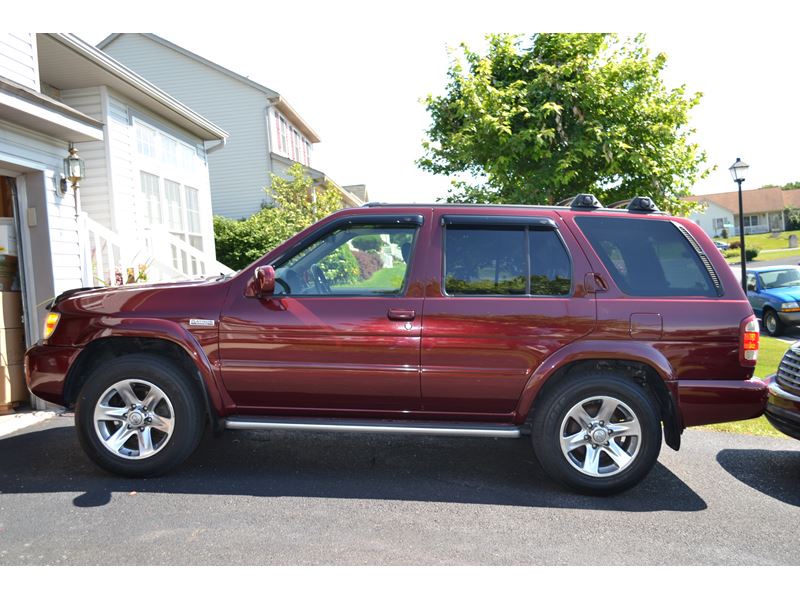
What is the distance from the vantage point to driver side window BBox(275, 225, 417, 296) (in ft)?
14.6

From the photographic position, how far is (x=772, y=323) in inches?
595

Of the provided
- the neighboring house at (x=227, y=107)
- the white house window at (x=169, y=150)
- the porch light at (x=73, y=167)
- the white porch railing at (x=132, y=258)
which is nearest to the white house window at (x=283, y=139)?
the neighboring house at (x=227, y=107)

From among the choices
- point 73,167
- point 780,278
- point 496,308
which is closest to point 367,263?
point 496,308

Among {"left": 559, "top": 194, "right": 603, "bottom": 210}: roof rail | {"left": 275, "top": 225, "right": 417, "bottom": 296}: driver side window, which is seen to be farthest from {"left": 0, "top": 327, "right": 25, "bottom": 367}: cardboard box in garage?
{"left": 559, "top": 194, "right": 603, "bottom": 210}: roof rail

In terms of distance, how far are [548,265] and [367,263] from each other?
1.32 m

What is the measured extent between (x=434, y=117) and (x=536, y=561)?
1402 centimetres

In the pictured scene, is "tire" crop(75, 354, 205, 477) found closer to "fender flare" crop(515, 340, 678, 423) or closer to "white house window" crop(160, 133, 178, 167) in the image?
"fender flare" crop(515, 340, 678, 423)

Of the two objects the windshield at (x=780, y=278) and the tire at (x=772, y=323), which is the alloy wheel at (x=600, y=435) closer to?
the tire at (x=772, y=323)

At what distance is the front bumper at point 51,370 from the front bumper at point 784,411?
5.25m

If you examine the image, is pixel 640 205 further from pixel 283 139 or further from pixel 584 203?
pixel 283 139

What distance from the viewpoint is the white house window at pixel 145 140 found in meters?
11.9

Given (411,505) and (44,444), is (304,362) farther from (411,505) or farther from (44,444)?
(44,444)

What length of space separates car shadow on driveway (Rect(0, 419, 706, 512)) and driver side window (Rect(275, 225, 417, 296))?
4.63 ft

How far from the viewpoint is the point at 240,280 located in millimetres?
4469
